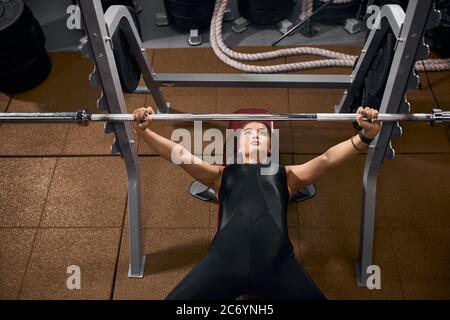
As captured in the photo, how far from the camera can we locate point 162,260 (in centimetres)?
226

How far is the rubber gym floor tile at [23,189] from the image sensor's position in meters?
2.43

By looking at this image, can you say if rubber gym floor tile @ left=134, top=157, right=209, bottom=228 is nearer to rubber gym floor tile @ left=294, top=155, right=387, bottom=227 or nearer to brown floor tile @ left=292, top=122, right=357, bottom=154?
rubber gym floor tile @ left=294, top=155, right=387, bottom=227

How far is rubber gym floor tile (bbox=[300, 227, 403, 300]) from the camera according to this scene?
2.13 m

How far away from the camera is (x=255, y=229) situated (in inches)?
70.7

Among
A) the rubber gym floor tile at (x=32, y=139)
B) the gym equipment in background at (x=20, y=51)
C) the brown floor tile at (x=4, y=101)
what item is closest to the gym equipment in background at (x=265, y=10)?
the gym equipment in background at (x=20, y=51)

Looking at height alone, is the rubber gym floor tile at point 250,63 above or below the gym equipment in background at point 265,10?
below

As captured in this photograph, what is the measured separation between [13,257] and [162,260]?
827 mm

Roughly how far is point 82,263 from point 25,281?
0.30m

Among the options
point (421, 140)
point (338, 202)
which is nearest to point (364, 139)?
point (338, 202)

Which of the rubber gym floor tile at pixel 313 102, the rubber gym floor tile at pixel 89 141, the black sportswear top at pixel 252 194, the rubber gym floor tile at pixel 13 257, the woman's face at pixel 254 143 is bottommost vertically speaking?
the rubber gym floor tile at pixel 13 257

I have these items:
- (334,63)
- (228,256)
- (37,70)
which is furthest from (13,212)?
(334,63)

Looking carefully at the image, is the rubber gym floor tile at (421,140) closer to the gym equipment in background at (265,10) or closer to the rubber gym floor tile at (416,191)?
the rubber gym floor tile at (416,191)

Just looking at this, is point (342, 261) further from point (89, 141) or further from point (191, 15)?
point (191, 15)

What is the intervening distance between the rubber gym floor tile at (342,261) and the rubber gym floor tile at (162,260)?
58 cm
